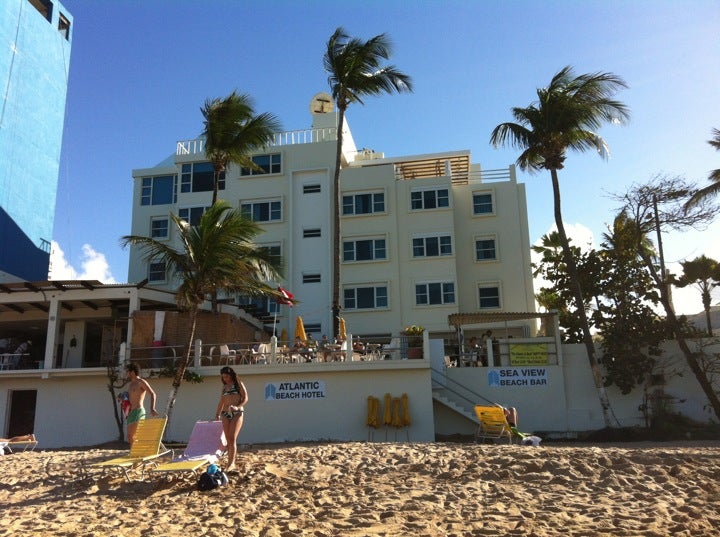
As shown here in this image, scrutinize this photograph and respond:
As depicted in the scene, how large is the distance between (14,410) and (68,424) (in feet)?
13.1

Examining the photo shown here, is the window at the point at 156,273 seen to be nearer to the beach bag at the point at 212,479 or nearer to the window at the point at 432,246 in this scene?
the window at the point at 432,246

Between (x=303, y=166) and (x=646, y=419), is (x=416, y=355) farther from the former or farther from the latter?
(x=303, y=166)

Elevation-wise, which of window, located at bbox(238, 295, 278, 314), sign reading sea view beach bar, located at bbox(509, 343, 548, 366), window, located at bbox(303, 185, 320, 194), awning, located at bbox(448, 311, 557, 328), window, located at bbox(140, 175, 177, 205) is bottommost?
sign reading sea view beach bar, located at bbox(509, 343, 548, 366)

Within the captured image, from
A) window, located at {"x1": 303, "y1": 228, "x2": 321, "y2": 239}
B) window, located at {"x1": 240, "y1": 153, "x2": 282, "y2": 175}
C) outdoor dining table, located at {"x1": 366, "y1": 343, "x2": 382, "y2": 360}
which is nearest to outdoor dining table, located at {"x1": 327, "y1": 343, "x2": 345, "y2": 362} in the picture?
outdoor dining table, located at {"x1": 366, "y1": 343, "x2": 382, "y2": 360}

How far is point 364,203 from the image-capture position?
29109 mm

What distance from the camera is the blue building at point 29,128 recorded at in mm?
26834

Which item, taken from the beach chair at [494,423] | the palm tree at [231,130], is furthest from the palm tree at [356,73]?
the beach chair at [494,423]

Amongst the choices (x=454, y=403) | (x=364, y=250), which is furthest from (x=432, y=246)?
(x=454, y=403)

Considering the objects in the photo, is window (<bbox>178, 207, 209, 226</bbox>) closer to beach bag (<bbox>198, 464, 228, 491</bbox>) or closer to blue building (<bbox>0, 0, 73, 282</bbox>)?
blue building (<bbox>0, 0, 73, 282</bbox>)

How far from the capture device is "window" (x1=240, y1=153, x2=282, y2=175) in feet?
98.6

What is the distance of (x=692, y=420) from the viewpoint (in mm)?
18656

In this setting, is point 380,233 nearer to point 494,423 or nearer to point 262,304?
point 262,304

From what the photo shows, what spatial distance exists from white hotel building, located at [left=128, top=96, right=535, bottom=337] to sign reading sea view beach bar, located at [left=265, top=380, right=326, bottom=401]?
10110 millimetres

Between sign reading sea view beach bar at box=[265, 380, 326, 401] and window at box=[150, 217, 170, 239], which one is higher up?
window at box=[150, 217, 170, 239]
